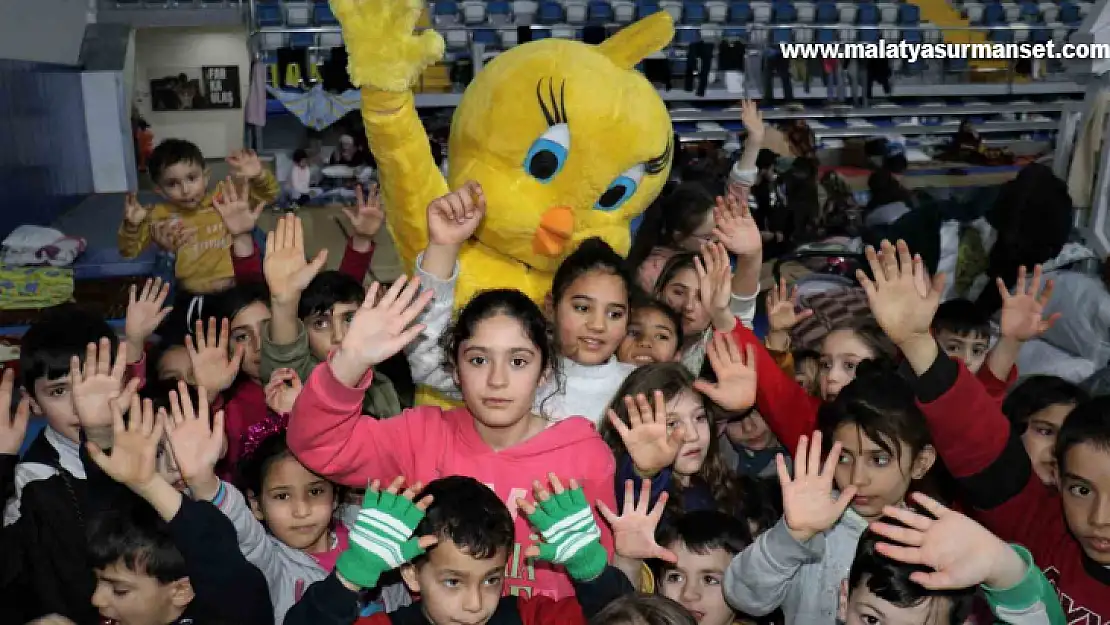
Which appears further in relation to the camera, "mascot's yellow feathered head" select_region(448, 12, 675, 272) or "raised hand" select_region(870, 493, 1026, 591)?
"mascot's yellow feathered head" select_region(448, 12, 675, 272)

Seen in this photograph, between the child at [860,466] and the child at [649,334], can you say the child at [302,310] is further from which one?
the child at [860,466]

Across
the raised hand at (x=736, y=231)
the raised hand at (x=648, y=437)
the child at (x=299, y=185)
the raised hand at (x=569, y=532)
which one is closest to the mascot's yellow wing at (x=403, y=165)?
the raised hand at (x=736, y=231)

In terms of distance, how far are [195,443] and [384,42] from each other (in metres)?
0.98

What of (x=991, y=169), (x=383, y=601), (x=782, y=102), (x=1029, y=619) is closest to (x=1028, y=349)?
(x=1029, y=619)

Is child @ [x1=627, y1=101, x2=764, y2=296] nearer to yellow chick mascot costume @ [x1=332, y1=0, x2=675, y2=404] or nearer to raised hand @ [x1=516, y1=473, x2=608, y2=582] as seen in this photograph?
yellow chick mascot costume @ [x1=332, y1=0, x2=675, y2=404]

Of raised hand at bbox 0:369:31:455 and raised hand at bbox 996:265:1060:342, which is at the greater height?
raised hand at bbox 996:265:1060:342

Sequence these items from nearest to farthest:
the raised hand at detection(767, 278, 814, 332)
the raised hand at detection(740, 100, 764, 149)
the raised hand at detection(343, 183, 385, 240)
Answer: the raised hand at detection(767, 278, 814, 332) → the raised hand at detection(343, 183, 385, 240) → the raised hand at detection(740, 100, 764, 149)

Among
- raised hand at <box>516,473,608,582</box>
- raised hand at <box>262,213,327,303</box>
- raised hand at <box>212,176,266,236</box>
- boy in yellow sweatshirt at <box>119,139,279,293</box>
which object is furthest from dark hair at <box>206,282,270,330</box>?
raised hand at <box>516,473,608,582</box>

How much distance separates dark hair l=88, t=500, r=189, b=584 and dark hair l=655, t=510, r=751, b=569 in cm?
91

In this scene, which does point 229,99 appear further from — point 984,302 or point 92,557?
point 92,557

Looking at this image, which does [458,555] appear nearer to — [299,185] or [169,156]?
[169,156]

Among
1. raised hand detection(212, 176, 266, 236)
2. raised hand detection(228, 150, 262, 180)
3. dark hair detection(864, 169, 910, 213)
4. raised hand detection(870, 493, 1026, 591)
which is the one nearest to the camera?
raised hand detection(870, 493, 1026, 591)

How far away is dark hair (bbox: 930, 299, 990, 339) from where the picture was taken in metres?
2.96

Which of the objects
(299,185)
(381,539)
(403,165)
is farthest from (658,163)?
(299,185)
